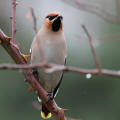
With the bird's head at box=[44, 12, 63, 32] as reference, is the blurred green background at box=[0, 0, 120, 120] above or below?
below

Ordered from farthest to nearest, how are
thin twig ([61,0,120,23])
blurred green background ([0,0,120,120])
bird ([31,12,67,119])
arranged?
blurred green background ([0,0,120,120]) → bird ([31,12,67,119]) → thin twig ([61,0,120,23])

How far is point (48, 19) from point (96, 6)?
118 centimetres

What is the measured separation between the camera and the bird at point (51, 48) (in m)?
5.11

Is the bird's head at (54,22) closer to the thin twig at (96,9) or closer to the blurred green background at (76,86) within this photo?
the thin twig at (96,9)

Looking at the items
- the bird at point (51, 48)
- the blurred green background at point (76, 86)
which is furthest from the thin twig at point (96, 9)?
the blurred green background at point (76, 86)

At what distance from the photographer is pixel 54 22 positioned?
5402mm

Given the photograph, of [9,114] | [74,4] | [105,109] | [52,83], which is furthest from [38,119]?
[74,4]

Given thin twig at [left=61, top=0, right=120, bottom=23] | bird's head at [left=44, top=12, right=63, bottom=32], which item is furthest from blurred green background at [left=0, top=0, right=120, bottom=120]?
thin twig at [left=61, top=0, right=120, bottom=23]

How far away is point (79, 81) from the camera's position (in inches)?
510

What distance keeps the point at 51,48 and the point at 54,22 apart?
38 cm

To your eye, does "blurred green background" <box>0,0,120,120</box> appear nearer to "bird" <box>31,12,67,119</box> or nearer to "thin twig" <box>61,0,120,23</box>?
"bird" <box>31,12,67,119</box>

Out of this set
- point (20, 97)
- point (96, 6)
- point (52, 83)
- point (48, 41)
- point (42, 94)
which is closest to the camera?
point (42, 94)

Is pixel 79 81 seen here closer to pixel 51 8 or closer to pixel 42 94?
pixel 51 8

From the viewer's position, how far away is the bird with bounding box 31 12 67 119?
16.8 feet
